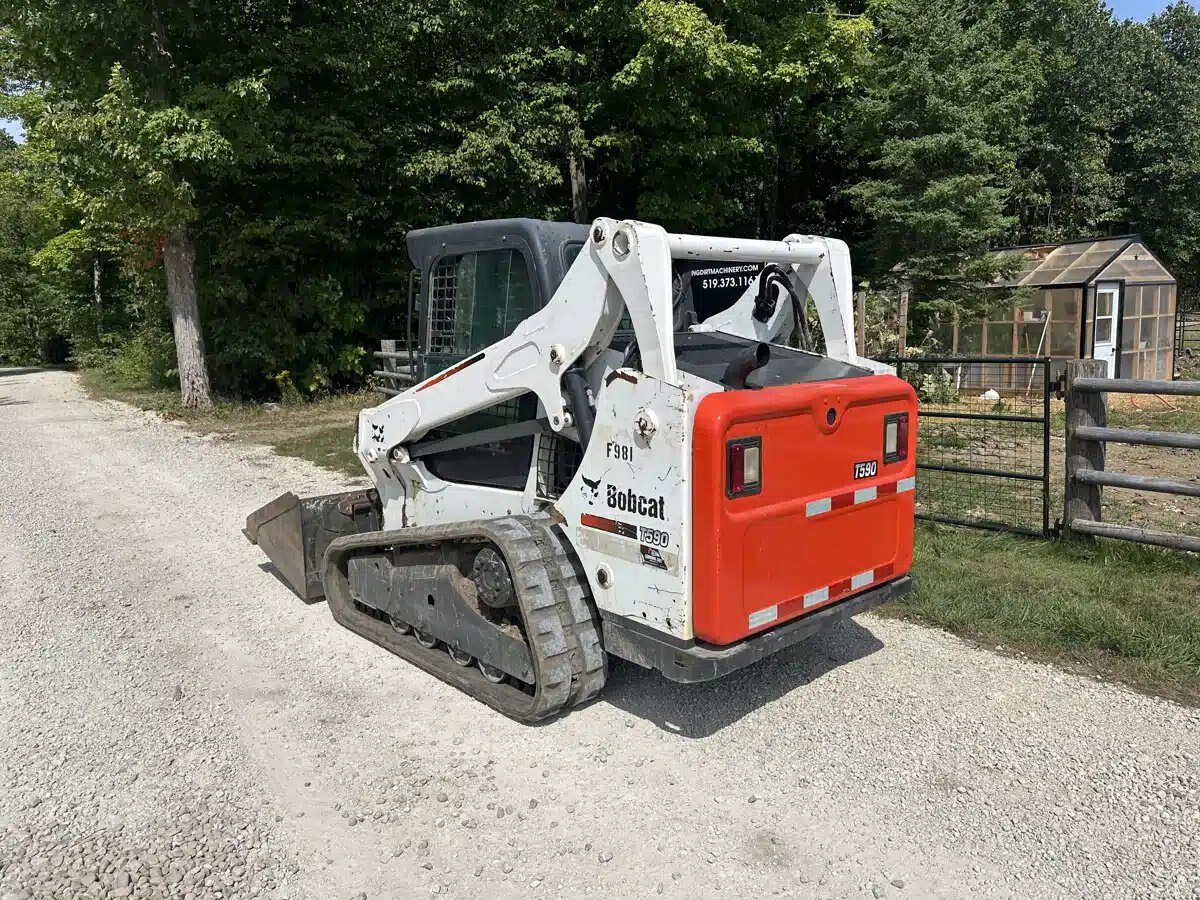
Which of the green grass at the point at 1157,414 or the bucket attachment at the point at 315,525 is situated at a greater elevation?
the bucket attachment at the point at 315,525

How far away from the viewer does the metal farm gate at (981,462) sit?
22.9ft

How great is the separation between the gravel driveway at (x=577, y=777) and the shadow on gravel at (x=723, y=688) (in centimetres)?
1

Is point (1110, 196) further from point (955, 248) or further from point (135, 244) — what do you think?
point (135, 244)

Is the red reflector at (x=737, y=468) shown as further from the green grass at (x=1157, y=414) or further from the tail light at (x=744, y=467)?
the green grass at (x=1157, y=414)

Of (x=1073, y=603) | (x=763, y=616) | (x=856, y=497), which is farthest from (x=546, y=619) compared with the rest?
(x=1073, y=603)

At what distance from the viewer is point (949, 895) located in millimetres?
3133

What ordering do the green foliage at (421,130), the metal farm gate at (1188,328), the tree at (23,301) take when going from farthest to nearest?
1. the tree at (23,301)
2. the metal farm gate at (1188,328)
3. the green foliage at (421,130)

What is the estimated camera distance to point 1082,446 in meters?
6.51

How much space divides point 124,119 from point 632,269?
43.6 ft

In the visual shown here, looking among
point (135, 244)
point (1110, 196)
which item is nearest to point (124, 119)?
point (135, 244)

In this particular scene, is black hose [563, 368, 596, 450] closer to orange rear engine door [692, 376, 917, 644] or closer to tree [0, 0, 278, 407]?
orange rear engine door [692, 376, 917, 644]

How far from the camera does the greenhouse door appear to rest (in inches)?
722

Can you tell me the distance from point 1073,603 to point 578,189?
17182 millimetres

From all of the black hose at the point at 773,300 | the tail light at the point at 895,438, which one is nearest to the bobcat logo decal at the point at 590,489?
the tail light at the point at 895,438
